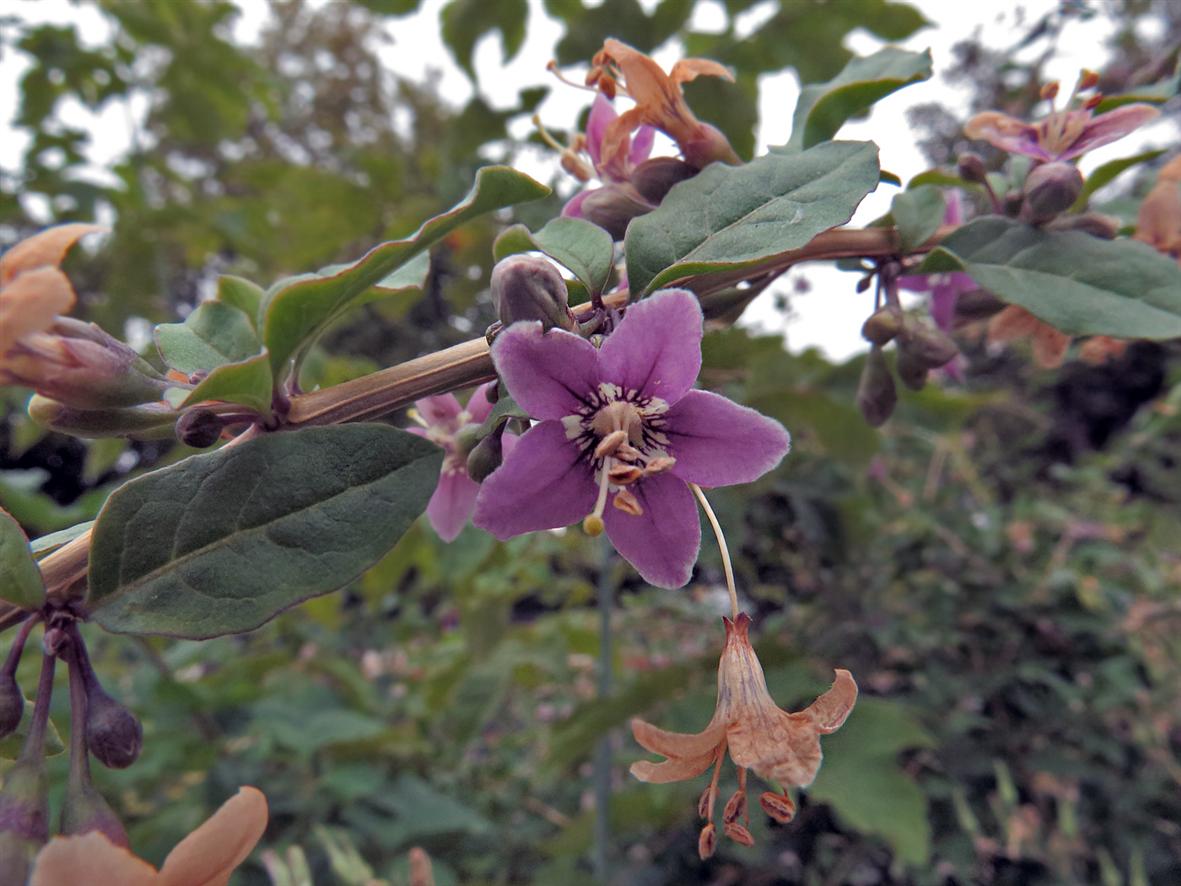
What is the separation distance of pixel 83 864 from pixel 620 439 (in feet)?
1.26

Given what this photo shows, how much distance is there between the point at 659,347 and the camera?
1.79 feet

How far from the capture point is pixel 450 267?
2.63m

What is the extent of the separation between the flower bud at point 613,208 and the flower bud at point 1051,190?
331 millimetres

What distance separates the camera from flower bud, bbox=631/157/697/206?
72cm

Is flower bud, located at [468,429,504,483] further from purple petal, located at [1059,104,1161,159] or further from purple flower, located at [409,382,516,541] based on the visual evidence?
purple petal, located at [1059,104,1161,159]

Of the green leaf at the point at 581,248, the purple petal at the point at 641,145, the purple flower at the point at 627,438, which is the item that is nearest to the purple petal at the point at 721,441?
the purple flower at the point at 627,438

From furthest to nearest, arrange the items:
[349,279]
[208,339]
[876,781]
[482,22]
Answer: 1. [482,22]
2. [876,781]
3. [208,339]
4. [349,279]

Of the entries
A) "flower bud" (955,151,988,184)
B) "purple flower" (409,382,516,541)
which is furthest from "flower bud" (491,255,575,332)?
"flower bud" (955,151,988,184)

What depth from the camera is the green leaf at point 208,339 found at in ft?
2.10

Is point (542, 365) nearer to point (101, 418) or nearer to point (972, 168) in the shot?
point (101, 418)

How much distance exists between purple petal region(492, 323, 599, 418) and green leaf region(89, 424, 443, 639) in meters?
0.08

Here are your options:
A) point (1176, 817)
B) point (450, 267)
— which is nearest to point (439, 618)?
point (450, 267)

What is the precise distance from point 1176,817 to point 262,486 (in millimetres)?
A: 2149

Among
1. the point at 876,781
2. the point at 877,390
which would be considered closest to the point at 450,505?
the point at 877,390
